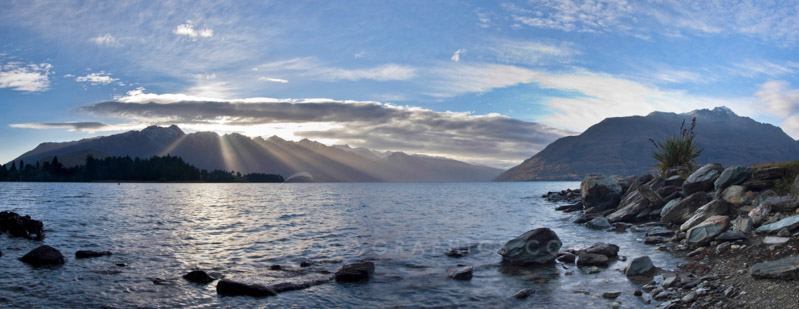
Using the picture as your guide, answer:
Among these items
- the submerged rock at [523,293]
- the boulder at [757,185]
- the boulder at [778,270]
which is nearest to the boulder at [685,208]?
the boulder at [757,185]

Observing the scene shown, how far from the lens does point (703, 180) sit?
34.2m

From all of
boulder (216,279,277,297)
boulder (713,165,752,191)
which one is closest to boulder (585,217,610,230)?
boulder (713,165,752,191)

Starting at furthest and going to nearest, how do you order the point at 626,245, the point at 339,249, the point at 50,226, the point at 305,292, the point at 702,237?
the point at 50,226, the point at 339,249, the point at 626,245, the point at 702,237, the point at 305,292

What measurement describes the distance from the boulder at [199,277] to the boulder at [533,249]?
1459 cm

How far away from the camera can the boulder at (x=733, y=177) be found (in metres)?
31.0

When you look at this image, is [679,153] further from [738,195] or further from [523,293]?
[523,293]

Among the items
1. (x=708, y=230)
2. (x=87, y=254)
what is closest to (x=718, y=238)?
(x=708, y=230)

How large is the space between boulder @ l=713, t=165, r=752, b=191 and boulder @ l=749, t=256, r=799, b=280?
20550mm

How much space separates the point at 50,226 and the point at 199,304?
113 ft

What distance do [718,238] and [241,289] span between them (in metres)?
21.4

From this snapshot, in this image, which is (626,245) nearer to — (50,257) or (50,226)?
(50,257)

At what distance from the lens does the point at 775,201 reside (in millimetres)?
22969

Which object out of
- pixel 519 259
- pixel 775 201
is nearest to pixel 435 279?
pixel 519 259

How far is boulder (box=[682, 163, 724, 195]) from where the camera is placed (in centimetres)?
3394
